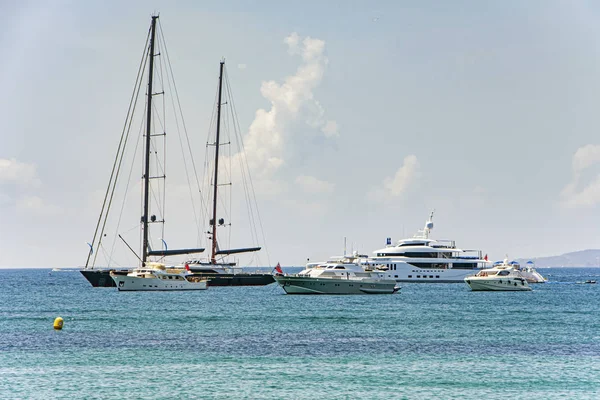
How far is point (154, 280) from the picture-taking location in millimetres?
99438

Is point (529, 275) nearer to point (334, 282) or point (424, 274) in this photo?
point (424, 274)

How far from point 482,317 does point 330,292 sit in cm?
2876

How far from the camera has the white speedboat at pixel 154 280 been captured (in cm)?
9831

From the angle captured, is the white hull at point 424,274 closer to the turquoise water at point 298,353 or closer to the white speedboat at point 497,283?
the white speedboat at point 497,283

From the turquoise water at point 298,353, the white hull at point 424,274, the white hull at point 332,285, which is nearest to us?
the turquoise water at point 298,353

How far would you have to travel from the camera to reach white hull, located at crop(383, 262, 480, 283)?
151125mm

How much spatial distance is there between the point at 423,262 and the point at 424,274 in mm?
2250

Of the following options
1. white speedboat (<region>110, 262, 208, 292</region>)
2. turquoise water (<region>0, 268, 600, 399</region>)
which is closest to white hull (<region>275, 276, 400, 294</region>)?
white speedboat (<region>110, 262, 208, 292</region>)

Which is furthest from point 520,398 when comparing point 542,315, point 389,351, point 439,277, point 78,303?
point 439,277

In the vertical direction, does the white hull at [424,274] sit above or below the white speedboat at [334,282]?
above

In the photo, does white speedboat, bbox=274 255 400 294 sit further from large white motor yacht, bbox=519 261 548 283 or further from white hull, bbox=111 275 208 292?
large white motor yacht, bbox=519 261 548 283

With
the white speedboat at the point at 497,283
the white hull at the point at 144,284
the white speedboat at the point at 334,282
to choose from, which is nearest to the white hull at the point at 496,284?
the white speedboat at the point at 497,283

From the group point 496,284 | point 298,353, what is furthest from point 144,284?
point 298,353

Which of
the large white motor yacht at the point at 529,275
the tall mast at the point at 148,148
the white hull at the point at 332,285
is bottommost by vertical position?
the white hull at the point at 332,285
